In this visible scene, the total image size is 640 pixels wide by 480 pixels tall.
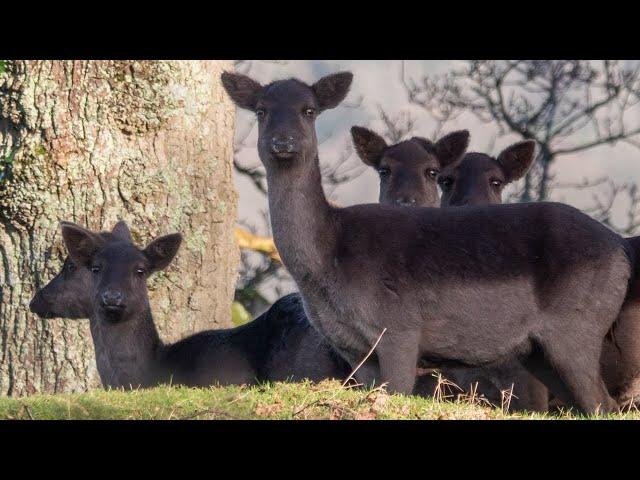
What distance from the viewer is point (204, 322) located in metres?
12.1

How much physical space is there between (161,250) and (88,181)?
139 centimetres

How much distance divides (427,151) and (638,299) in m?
3.14

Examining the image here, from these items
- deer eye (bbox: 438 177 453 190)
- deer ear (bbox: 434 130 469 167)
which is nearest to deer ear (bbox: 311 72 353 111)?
deer ear (bbox: 434 130 469 167)

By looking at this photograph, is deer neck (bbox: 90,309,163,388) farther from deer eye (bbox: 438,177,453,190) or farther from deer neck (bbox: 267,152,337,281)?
deer eye (bbox: 438,177,453,190)

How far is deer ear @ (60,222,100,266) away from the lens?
410 inches

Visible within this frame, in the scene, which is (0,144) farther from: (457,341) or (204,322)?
(457,341)

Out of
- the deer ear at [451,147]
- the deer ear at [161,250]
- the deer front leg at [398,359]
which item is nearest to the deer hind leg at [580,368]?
the deer front leg at [398,359]

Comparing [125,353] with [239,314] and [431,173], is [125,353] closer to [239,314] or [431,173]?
[431,173]

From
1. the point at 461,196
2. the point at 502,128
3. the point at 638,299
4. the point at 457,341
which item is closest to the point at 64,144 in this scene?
the point at 461,196

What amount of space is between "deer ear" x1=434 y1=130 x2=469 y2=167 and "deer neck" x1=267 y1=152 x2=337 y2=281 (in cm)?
266

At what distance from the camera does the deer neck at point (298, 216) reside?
874cm

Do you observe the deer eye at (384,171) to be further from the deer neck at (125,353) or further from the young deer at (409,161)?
the deer neck at (125,353)

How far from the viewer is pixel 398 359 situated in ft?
27.3

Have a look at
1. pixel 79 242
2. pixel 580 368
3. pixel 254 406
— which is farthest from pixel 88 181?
pixel 580 368
